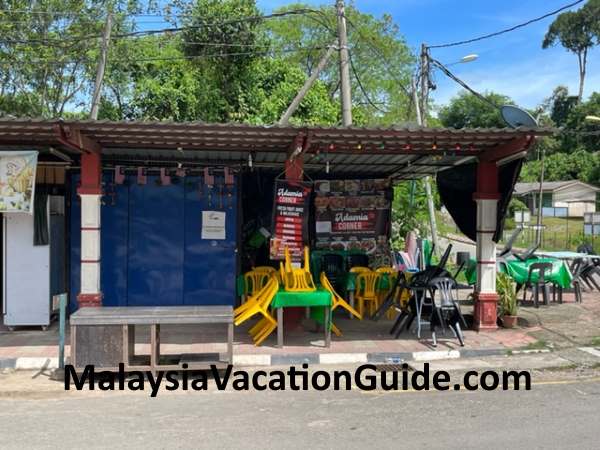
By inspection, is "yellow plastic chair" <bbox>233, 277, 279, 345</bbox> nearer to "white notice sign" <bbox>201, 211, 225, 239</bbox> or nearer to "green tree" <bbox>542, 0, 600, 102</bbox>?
"white notice sign" <bbox>201, 211, 225, 239</bbox>

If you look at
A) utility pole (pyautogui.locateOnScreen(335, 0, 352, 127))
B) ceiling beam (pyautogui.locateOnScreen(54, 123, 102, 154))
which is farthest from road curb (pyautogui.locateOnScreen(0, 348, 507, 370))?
utility pole (pyautogui.locateOnScreen(335, 0, 352, 127))

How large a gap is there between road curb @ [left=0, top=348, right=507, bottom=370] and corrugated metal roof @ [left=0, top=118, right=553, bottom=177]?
2.99 meters

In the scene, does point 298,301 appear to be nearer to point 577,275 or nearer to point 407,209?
point 577,275

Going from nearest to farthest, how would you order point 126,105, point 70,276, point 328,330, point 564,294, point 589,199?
point 328,330
point 70,276
point 564,294
point 126,105
point 589,199

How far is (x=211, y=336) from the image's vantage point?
9.39 m

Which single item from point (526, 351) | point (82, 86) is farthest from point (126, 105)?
point (526, 351)

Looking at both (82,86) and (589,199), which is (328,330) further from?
(589,199)

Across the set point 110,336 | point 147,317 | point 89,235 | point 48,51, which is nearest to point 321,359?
point 147,317

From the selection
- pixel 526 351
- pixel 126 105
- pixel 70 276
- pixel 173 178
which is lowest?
pixel 526 351

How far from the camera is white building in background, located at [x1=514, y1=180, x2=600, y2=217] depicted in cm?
5191

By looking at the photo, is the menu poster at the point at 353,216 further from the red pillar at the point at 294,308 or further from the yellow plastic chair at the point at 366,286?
the red pillar at the point at 294,308


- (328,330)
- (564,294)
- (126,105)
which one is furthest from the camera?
(126,105)

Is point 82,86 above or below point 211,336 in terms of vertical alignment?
above

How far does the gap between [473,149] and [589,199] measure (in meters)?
49.0
